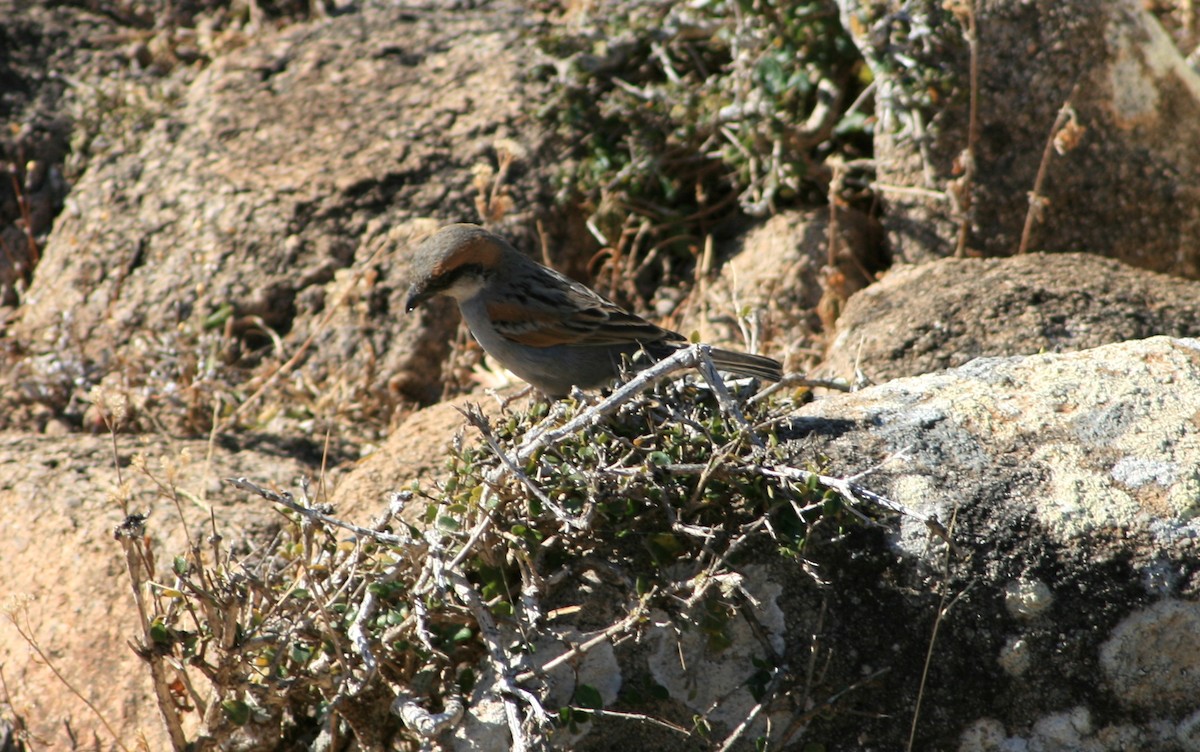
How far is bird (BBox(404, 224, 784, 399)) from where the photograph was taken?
17.0 feet

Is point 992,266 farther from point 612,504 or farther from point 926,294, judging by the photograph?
point 612,504

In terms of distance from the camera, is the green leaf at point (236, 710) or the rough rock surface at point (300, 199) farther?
the rough rock surface at point (300, 199)

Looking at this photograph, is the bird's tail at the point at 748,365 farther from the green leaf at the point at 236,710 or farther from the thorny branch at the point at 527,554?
the green leaf at the point at 236,710

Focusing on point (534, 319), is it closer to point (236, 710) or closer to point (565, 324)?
point (565, 324)

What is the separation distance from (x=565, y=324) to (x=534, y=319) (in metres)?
Result: 0.14

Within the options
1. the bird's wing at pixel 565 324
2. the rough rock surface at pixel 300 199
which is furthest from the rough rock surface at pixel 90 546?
the bird's wing at pixel 565 324

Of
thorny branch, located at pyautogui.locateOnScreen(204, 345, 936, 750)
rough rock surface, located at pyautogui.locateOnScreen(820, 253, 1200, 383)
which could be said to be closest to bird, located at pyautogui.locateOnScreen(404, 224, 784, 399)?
rough rock surface, located at pyautogui.locateOnScreen(820, 253, 1200, 383)

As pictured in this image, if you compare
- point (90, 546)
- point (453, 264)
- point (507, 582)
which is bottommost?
point (90, 546)

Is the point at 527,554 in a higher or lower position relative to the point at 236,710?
higher

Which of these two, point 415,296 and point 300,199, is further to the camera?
point 300,199

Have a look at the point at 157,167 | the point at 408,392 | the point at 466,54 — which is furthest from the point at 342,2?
the point at 408,392

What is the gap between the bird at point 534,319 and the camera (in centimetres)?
518

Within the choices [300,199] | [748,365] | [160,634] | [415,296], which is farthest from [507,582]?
[300,199]

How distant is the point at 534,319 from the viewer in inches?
204
